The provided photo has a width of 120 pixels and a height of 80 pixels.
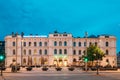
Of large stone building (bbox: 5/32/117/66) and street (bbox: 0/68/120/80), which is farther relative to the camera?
large stone building (bbox: 5/32/117/66)

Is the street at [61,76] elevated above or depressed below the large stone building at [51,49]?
below

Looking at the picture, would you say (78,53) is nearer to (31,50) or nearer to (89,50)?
(31,50)

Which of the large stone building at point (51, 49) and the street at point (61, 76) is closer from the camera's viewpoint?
the street at point (61, 76)

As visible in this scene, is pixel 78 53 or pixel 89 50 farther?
pixel 78 53

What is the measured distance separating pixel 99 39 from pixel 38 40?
85.8 ft

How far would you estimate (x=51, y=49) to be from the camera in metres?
169

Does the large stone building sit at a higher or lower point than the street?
higher

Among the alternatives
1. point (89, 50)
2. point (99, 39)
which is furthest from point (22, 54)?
point (89, 50)

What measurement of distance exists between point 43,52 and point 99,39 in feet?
80.9

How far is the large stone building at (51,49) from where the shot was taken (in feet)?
553

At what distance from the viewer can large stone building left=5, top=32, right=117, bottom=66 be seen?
553 feet

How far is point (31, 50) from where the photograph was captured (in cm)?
17012

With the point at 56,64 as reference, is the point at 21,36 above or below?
above

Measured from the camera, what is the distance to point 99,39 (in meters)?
172
